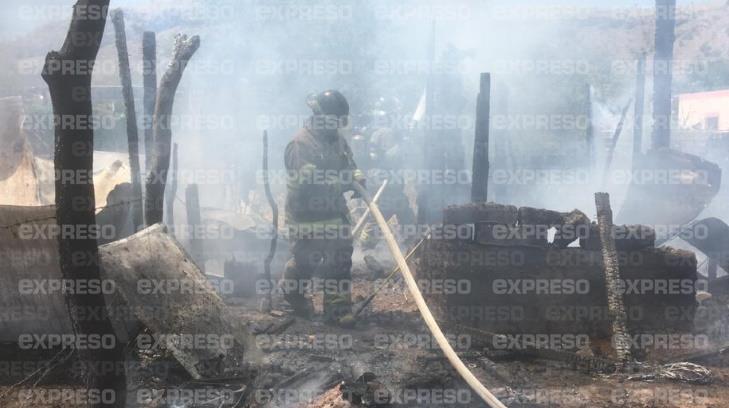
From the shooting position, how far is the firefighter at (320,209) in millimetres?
6699

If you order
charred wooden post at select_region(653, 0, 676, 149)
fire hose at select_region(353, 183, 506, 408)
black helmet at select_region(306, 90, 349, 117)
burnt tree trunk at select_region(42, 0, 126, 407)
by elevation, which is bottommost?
fire hose at select_region(353, 183, 506, 408)

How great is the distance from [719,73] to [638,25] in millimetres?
14188

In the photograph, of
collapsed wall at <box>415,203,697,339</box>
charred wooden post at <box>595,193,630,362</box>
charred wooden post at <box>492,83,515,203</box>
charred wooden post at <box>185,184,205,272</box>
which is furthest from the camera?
charred wooden post at <box>492,83,515,203</box>

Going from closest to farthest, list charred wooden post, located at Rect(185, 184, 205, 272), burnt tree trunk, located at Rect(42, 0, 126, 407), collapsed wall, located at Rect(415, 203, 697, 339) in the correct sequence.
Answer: burnt tree trunk, located at Rect(42, 0, 126, 407)
collapsed wall, located at Rect(415, 203, 697, 339)
charred wooden post, located at Rect(185, 184, 205, 272)

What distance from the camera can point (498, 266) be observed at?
19.0 ft

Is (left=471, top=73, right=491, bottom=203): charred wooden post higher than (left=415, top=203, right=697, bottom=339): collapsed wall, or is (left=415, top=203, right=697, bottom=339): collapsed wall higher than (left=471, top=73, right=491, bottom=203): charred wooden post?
(left=471, top=73, right=491, bottom=203): charred wooden post

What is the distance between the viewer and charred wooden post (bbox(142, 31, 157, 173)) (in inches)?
268

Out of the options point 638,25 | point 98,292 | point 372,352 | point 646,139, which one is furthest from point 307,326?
point 638,25

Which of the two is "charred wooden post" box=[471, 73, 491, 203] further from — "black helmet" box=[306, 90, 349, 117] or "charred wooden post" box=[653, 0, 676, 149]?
"charred wooden post" box=[653, 0, 676, 149]

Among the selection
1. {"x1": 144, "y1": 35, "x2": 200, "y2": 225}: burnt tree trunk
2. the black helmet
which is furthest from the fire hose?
{"x1": 144, "y1": 35, "x2": 200, "y2": 225}: burnt tree trunk

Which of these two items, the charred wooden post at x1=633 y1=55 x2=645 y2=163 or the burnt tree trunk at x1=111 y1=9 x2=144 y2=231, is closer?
the burnt tree trunk at x1=111 y1=9 x2=144 y2=231

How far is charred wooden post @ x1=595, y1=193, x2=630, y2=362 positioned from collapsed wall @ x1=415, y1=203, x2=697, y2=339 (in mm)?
236

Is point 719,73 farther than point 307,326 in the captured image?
Yes

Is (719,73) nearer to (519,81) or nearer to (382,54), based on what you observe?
(519,81)
